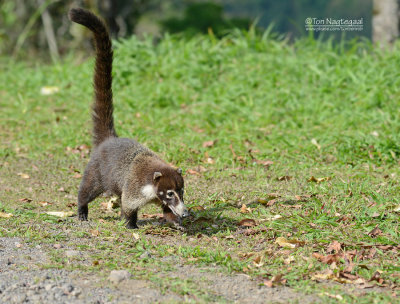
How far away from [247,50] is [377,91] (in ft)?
8.26

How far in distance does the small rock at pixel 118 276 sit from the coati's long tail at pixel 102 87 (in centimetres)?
198

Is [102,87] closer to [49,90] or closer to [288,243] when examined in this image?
[288,243]

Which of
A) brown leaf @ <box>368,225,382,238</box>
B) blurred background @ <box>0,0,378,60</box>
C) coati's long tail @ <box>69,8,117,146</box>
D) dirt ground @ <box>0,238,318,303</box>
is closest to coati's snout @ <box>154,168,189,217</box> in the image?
dirt ground @ <box>0,238,318,303</box>

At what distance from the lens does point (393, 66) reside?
8109 millimetres

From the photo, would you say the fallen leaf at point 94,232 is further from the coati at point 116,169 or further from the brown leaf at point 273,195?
the brown leaf at point 273,195

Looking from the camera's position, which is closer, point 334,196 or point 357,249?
point 357,249

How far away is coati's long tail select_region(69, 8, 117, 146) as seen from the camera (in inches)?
198

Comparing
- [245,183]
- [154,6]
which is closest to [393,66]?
[245,183]

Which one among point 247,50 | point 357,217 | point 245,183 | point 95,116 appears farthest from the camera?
point 247,50

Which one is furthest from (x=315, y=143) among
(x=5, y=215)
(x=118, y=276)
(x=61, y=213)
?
(x=118, y=276)

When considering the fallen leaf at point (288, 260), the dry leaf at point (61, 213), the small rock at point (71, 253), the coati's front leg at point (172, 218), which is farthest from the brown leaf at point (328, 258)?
the dry leaf at point (61, 213)

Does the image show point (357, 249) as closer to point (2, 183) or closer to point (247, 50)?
point (2, 183)

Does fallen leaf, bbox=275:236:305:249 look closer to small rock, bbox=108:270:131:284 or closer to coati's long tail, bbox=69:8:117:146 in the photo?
small rock, bbox=108:270:131:284

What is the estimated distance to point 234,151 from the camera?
21.4ft
